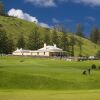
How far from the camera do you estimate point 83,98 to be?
42.0 metres

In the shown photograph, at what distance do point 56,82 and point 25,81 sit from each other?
5258mm

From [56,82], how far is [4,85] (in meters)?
8.79

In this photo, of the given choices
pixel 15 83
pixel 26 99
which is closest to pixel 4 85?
pixel 15 83

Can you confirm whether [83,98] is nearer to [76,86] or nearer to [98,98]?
[98,98]

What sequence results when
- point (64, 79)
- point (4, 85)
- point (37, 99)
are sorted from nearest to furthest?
1. point (37, 99)
2. point (4, 85)
3. point (64, 79)

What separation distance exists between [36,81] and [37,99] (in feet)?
76.9

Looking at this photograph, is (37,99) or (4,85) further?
(4,85)

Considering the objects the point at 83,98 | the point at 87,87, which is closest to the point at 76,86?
the point at 87,87

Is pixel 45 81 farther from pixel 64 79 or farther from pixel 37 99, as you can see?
pixel 37 99

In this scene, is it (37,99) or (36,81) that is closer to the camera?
(37,99)

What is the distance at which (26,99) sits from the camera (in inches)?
1609

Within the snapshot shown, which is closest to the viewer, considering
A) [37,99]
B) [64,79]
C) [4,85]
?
[37,99]

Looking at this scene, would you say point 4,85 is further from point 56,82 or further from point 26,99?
point 26,99

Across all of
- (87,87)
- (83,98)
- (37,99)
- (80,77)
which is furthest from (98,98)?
(80,77)
